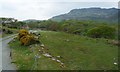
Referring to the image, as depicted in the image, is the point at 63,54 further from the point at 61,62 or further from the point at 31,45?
the point at 31,45

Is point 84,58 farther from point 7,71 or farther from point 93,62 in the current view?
point 7,71

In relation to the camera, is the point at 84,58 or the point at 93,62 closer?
the point at 93,62

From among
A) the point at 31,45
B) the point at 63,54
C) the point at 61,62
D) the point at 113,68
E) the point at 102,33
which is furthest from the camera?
the point at 102,33

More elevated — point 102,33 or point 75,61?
point 75,61

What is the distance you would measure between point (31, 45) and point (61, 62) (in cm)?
1192

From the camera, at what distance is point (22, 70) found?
70.6 feet

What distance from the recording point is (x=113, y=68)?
71.9 ft

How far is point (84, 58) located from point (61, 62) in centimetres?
310

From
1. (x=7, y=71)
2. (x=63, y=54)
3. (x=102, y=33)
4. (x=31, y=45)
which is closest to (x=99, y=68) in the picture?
(x=63, y=54)

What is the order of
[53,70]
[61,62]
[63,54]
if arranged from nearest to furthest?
[53,70]
[61,62]
[63,54]

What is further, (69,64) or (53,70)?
(69,64)

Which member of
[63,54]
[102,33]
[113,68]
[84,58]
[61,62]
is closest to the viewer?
[113,68]

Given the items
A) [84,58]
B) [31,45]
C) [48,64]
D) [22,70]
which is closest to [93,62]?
[84,58]

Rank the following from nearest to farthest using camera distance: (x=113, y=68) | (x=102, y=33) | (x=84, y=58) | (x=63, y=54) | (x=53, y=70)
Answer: (x=53, y=70) → (x=113, y=68) → (x=84, y=58) → (x=63, y=54) → (x=102, y=33)
